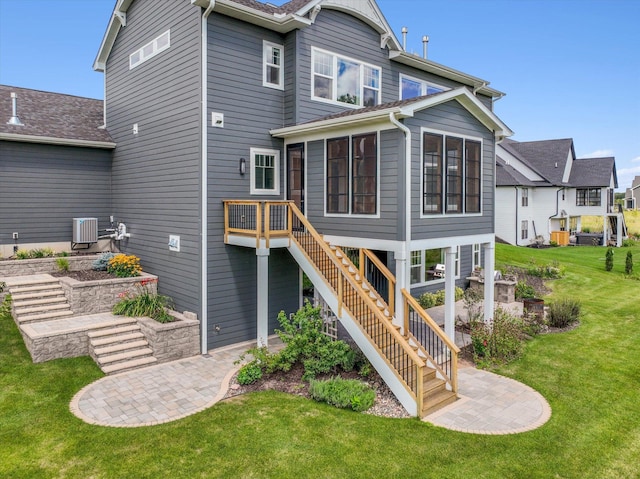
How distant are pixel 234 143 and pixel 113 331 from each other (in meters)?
5.26

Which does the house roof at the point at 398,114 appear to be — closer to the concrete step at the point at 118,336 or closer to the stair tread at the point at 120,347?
the concrete step at the point at 118,336

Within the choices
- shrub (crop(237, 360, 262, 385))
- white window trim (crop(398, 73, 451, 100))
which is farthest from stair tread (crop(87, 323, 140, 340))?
white window trim (crop(398, 73, 451, 100))

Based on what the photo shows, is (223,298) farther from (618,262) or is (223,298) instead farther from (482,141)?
(618,262)

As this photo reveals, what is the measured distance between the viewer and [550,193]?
3516 cm

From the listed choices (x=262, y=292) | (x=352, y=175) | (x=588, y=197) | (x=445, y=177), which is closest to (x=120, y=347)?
(x=262, y=292)

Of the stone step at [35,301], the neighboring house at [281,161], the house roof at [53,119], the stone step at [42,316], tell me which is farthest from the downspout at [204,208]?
the house roof at [53,119]

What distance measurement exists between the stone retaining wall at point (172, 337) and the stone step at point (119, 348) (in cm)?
17

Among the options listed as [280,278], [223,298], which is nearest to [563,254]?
[280,278]

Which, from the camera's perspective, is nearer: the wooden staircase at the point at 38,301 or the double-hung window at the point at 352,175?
the double-hung window at the point at 352,175

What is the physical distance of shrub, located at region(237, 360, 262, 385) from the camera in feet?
29.0

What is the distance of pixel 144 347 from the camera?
33.6 feet

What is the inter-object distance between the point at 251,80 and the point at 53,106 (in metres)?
8.67

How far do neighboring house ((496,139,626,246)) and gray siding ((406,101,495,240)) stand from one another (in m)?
20.8

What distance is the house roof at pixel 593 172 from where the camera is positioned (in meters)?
36.9
